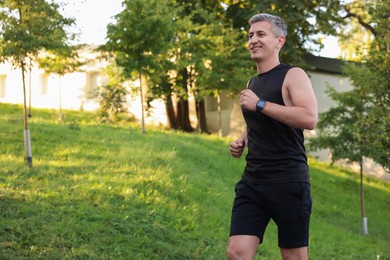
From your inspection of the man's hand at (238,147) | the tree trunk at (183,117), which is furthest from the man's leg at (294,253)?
the tree trunk at (183,117)

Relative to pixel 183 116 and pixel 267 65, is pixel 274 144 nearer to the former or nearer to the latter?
pixel 267 65

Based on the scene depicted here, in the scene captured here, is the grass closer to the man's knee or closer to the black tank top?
the man's knee

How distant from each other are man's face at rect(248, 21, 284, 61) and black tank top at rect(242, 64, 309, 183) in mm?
128

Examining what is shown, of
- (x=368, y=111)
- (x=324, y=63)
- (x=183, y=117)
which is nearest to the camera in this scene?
(x=368, y=111)

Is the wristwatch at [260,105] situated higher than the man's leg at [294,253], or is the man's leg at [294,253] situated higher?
the wristwatch at [260,105]

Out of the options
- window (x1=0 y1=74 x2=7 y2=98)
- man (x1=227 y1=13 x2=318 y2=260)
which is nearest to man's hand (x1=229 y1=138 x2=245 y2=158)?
man (x1=227 y1=13 x2=318 y2=260)

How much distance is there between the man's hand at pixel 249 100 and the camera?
378 cm

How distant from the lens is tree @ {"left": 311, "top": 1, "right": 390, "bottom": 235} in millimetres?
11234

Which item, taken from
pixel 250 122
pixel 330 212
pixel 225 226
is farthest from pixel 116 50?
pixel 250 122

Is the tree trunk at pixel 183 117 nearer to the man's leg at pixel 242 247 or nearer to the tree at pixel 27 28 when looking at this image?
the tree at pixel 27 28

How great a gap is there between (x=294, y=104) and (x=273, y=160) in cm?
40

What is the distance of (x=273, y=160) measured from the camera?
12.7 feet

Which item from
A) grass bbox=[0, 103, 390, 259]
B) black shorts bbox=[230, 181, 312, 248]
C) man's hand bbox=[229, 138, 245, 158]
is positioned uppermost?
man's hand bbox=[229, 138, 245, 158]

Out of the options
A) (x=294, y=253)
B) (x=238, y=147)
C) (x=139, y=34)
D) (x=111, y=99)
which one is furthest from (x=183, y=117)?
(x=294, y=253)
